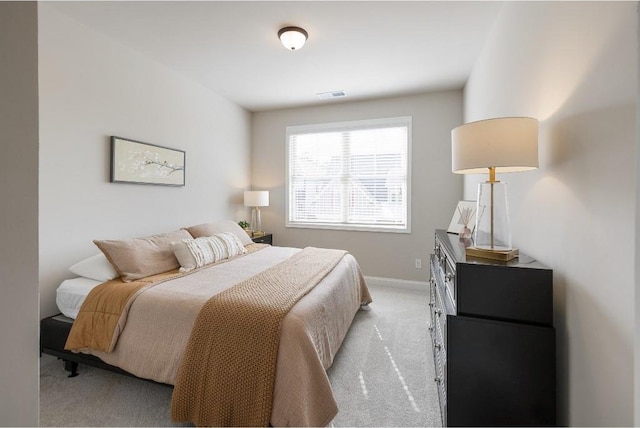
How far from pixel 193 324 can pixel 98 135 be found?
2.07m

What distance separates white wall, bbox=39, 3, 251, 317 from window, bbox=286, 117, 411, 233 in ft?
4.71

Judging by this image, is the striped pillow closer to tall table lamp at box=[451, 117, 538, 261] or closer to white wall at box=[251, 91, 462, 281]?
white wall at box=[251, 91, 462, 281]

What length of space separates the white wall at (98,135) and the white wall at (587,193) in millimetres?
3257

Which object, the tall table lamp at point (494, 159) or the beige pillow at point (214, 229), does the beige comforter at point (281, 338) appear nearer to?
the beige pillow at point (214, 229)

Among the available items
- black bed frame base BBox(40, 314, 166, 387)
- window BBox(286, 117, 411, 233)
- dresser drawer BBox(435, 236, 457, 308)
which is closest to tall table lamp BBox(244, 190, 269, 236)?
window BBox(286, 117, 411, 233)

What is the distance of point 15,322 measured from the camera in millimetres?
650

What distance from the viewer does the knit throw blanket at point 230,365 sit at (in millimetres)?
1446

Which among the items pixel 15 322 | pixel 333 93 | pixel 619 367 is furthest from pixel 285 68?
pixel 619 367

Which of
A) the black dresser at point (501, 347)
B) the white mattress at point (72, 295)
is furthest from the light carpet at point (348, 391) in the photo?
the black dresser at point (501, 347)

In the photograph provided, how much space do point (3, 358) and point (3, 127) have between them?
1.68ft

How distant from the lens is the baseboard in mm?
3902

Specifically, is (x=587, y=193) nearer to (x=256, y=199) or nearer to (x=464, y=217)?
(x=464, y=217)

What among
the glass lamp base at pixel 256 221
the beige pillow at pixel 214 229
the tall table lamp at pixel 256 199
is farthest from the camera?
the glass lamp base at pixel 256 221

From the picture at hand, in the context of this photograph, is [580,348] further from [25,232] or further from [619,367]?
[25,232]
